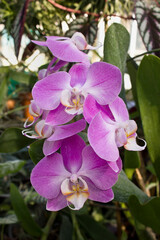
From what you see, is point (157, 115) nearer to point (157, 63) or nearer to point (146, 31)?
point (157, 63)

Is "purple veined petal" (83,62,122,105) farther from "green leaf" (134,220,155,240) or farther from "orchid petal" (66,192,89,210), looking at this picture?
"green leaf" (134,220,155,240)

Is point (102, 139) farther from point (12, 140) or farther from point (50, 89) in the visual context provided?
point (12, 140)

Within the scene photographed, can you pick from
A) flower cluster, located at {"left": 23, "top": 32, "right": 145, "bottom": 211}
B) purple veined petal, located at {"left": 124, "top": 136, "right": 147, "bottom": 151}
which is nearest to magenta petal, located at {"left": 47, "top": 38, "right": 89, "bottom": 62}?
flower cluster, located at {"left": 23, "top": 32, "right": 145, "bottom": 211}

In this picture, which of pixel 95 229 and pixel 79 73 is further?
pixel 95 229

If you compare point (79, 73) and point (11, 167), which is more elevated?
point (79, 73)

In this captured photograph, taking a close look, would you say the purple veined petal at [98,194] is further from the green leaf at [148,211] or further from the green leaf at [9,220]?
the green leaf at [9,220]

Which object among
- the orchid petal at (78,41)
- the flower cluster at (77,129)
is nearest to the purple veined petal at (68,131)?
the flower cluster at (77,129)

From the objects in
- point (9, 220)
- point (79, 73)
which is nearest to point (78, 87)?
point (79, 73)

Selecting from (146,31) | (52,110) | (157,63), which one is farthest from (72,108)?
(146,31)
